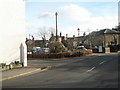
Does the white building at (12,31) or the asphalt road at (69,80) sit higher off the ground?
the white building at (12,31)

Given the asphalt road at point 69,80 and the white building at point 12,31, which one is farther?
the white building at point 12,31

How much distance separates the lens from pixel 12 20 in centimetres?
2519

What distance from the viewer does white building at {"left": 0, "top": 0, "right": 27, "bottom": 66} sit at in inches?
925

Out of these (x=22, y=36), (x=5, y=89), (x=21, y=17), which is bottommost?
(x=5, y=89)

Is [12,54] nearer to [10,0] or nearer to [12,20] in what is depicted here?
[12,20]

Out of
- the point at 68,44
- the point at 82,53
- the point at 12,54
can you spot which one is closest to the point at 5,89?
the point at 12,54

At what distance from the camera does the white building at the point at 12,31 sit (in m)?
23.5

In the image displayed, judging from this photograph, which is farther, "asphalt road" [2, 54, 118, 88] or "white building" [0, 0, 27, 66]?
"white building" [0, 0, 27, 66]

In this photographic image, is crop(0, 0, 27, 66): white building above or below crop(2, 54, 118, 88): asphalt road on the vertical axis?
above

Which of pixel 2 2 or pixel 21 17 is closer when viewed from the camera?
pixel 2 2

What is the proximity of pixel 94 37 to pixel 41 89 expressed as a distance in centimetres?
7975

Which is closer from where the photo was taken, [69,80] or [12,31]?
[69,80]

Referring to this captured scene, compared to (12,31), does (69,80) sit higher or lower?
lower

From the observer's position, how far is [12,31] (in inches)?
992
